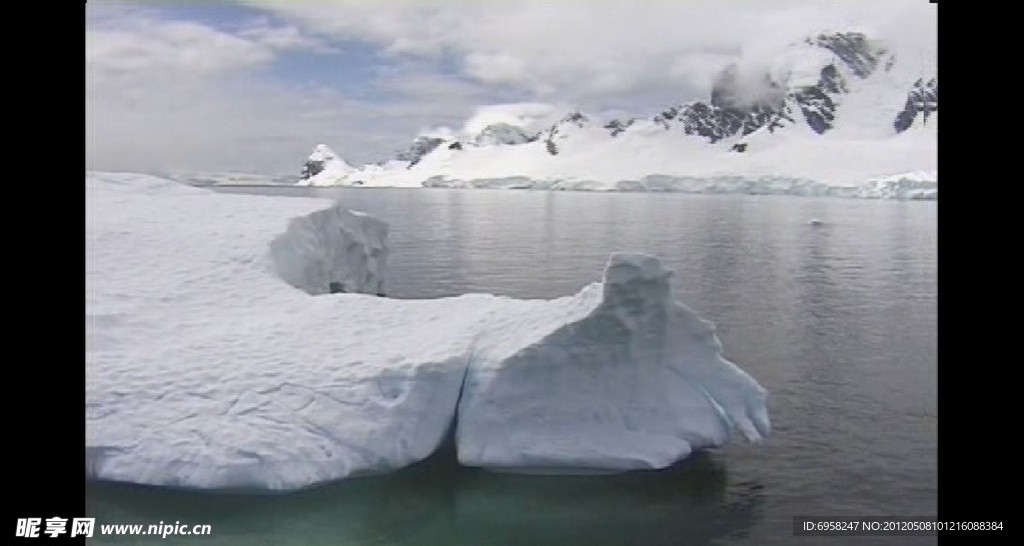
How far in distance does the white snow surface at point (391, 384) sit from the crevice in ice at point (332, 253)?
5.97ft

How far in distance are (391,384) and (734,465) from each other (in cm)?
318

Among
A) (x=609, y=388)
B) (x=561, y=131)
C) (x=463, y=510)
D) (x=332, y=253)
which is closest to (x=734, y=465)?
(x=609, y=388)

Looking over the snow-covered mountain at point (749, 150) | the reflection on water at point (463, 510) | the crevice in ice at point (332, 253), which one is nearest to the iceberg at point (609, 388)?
the reflection on water at point (463, 510)

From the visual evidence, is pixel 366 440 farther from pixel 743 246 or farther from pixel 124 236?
pixel 743 246

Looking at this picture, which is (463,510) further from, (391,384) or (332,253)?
(332,253)

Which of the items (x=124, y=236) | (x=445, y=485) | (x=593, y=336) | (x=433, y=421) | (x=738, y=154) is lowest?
(x=445, y=485)

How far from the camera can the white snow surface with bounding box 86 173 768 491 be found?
712cm

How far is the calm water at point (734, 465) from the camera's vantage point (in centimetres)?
705

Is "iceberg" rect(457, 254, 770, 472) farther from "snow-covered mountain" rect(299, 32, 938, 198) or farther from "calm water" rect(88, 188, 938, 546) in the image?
"snow-covered mountain" rect(299, 32, 938, 198)

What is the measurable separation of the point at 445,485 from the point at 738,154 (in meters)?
67.0

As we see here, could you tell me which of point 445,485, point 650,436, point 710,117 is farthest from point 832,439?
point 710,117

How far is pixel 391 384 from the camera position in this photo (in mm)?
7734

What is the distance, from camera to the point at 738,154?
71.2 metres

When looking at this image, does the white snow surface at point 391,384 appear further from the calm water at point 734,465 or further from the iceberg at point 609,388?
the calm water at point 734,465
